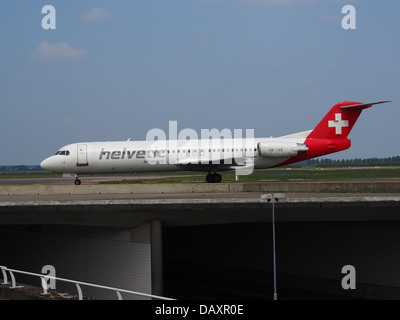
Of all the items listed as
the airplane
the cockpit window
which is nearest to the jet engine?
the airplane

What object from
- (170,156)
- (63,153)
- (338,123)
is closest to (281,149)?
(338,123)

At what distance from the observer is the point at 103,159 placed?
35375 mm

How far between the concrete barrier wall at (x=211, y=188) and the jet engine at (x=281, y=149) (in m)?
6.30

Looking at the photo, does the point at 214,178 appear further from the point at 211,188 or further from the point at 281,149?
the point at 211,188

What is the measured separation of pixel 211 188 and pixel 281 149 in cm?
818

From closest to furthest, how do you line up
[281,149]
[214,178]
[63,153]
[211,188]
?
[211,188], [281,149], [214,178], [63,153]

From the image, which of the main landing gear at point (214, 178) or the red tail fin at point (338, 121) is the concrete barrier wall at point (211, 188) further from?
the red tail fin at point (338, 121)

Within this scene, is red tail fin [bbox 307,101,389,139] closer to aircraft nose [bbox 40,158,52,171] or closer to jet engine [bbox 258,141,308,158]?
jet engine [bbox 258,141,308,158]

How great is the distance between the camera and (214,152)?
115ft

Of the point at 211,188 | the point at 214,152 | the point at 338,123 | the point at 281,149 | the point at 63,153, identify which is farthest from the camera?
the point at 63,153

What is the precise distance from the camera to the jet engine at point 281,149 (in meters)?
34.2

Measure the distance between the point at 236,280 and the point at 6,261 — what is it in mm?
12281
